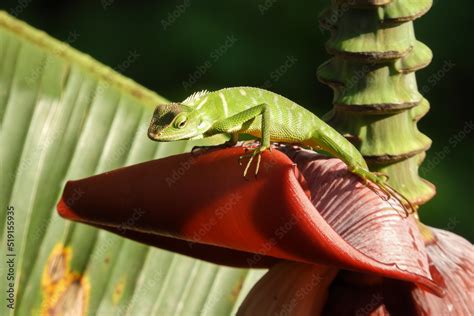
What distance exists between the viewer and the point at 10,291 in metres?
1.20

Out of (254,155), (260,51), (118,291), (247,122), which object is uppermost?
(254,155)

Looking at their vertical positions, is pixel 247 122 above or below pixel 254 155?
below

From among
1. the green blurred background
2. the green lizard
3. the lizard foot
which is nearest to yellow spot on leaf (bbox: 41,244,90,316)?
the green lizard

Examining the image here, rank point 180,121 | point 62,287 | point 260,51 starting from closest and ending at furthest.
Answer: point 180,121 → point 62,287 → point 260,51

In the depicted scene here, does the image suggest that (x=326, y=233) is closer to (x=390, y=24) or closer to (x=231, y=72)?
(x=390, y=24)

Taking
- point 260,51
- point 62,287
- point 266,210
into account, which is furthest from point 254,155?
point 260,51

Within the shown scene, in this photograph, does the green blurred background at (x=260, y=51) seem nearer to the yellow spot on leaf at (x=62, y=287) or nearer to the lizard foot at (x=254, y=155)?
the yellow spot on leaf at (x=62, y=287)

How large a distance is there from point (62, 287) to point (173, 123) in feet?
0.96

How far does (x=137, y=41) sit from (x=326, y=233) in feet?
8.51

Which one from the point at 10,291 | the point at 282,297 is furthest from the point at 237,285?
the point at 282,297

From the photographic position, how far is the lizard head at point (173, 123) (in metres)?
0.98

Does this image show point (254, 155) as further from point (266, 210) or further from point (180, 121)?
point (180, 121)

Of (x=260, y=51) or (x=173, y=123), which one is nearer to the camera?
(x=173, y=123)

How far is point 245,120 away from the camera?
1.03 meters
